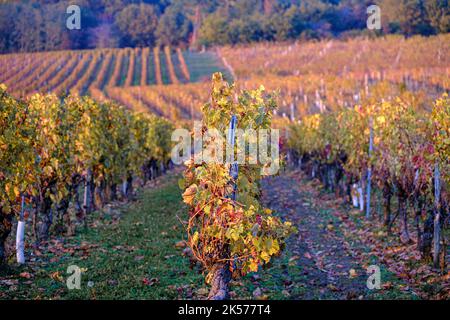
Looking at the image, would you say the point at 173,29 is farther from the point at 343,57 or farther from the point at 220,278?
the point at 220,278

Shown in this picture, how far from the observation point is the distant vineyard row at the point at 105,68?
4828cm

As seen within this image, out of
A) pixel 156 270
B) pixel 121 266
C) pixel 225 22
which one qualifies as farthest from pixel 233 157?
pixel 225 22

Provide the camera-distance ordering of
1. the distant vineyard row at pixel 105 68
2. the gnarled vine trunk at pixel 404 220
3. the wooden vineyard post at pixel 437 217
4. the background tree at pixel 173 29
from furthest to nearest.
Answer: the background tree at pixel 173 29 < the distant vineyard row at pixel 105 68 < the gnarled vine trunk at pixel 404 220 < the wooden vineyard post at pixel 437 217

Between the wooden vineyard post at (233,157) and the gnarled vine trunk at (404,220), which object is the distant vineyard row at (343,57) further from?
the wooden vineyard post at (233,157)

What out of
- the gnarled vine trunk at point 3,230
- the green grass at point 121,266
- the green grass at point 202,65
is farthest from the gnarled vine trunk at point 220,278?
the green grass at point 202,65

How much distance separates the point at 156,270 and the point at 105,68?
76717mm

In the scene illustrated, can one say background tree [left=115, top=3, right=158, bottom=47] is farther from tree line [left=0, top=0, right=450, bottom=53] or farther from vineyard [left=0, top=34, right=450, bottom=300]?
vineyard [left=0, top=34, right=450, bottom=300]

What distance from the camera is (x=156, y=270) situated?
9.69 meters

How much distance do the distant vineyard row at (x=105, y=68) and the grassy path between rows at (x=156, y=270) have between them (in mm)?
28599

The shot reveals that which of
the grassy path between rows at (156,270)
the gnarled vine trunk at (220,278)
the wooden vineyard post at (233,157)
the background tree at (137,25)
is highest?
the background tree at (137,25)

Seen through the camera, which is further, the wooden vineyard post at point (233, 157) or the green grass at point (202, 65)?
the green grass at point (202, 65)

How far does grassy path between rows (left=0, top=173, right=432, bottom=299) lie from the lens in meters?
8.29

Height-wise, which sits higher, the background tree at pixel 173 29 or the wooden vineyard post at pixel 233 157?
the background tree at pixel 173 29

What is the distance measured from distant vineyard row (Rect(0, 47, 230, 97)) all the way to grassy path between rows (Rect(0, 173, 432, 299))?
93.8 feet
